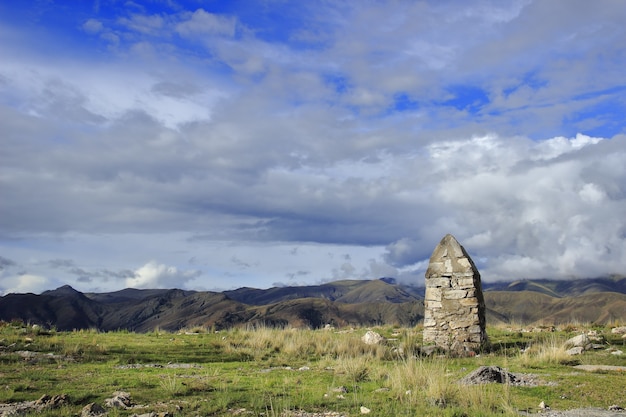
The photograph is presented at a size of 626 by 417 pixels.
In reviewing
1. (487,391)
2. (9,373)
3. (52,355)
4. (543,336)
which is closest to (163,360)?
(52,355)

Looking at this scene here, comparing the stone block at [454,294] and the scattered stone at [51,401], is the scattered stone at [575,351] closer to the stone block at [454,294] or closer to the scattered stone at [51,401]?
the stone block at [454,294]

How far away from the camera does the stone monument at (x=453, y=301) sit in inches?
741

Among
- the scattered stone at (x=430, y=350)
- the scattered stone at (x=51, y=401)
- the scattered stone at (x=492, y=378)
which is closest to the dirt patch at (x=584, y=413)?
the scattered stone at (x=492, y=378)

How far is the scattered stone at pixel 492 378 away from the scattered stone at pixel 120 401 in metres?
6.46

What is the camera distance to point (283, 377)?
1295 cm

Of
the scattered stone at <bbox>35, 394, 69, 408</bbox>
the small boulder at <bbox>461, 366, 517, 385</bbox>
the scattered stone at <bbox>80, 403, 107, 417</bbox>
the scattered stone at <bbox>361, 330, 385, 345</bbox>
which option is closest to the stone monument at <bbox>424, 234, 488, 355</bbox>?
the scattered stone at <bbox>361, 330, 385, 345</bbox>

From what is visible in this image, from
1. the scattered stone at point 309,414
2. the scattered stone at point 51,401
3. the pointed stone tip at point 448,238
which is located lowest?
the scattered stone at point 309,414

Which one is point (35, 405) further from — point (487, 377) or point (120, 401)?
point (487, 377)

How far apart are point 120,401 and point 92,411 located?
29.1 inches

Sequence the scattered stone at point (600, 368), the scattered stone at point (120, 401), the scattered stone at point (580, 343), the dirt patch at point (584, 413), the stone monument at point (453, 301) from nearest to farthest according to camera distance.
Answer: the dirt patch at point (584, 413) → the scattered stone at point (120, 401) → the scattered stone at point (600, 368) → the scattered stone at point (580, 343) → the stone monument at point (453, 301)

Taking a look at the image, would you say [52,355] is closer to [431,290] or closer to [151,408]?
[151,408]

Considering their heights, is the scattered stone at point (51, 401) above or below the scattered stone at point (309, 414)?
above

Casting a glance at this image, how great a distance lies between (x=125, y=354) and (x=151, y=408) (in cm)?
834

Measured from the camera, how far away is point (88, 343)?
61.0 feet
